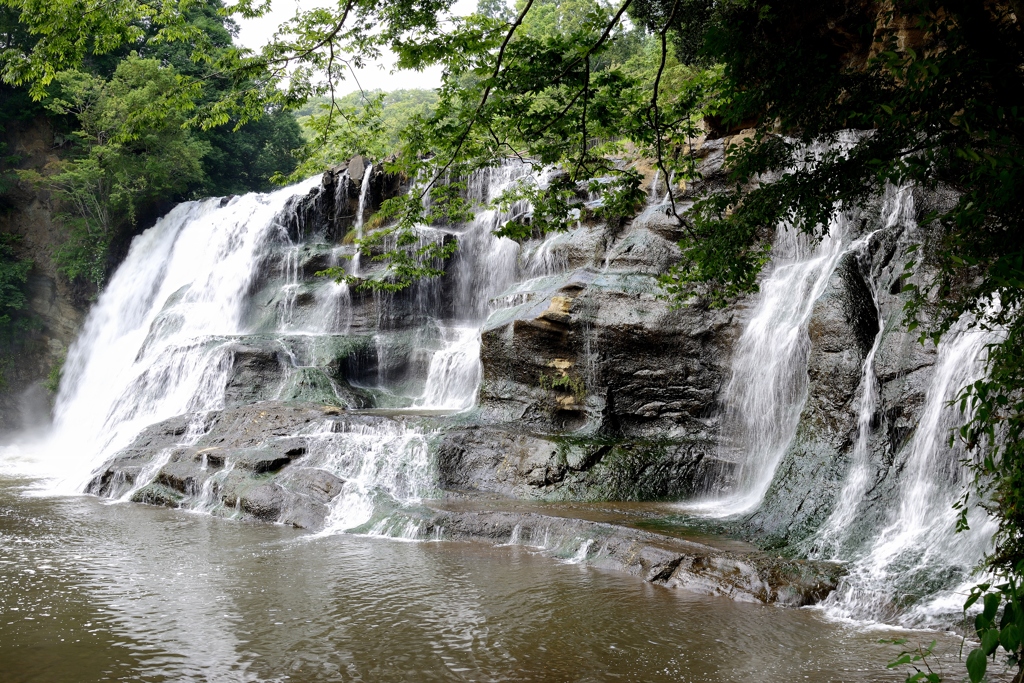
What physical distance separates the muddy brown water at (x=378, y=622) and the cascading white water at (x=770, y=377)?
144 inches

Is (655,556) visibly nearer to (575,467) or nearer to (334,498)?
(575,467)

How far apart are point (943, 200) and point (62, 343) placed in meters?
25.9

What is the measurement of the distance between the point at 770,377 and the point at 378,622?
7082 mm

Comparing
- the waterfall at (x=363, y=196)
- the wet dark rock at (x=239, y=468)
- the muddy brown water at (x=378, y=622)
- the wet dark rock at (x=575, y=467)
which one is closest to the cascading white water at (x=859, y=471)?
the muddy brown water at (x=378, y=622)

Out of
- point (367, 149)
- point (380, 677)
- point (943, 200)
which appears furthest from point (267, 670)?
point (943, 200)

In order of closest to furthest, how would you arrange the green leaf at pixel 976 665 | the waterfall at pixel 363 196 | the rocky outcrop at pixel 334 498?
1. the green leaf at pixel 976 665
2. the rocky outcrop at pixel 334 498
3. the waterfall at pixel 363 196

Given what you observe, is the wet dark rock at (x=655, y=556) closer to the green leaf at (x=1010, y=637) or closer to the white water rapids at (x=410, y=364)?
the white water rapids at (x=410, y=364)

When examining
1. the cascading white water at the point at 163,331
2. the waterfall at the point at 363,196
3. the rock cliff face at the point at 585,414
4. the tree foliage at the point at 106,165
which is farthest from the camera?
the tree foliage at the point at 106,165

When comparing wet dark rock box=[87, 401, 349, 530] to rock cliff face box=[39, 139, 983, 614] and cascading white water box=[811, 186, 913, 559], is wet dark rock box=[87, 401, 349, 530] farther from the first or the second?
cascading white water box=[811, 186, 913, 559]

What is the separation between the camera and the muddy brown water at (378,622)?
5.70 m

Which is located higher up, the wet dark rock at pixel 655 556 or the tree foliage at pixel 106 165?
the tree foliage at pixel 106 165

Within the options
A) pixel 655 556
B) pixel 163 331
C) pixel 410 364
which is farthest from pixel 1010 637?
pixel 163 331

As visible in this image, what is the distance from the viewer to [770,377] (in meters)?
11.6

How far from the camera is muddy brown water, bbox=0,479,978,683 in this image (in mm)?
5695
